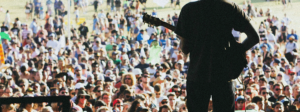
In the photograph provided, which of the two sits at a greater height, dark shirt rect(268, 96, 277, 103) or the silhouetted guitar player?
the silhouetted guitar player

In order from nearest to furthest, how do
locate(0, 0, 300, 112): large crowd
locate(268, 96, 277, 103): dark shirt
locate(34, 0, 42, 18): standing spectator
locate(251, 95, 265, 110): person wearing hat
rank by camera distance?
locate(0, 0, 300, 112): large crowd, locate(251, 95, 265, 110): person wearing hat, locate(268, 96, 277, 103): dark shirt, locate(34, 0, 42, 18): standing spectator

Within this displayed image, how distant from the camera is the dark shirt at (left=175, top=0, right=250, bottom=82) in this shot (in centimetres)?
255

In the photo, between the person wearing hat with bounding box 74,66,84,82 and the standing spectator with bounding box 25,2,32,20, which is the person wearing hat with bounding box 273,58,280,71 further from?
the standing spectator with bounding box 25,2,32,20

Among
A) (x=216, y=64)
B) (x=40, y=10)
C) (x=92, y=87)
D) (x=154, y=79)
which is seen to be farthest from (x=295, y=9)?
(x=216, y=64)

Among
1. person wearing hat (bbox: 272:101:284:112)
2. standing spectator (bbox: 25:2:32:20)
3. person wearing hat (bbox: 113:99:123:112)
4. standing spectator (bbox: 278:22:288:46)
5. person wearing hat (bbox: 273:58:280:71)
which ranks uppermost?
standing spectator (bbox: 25:2:32:20)

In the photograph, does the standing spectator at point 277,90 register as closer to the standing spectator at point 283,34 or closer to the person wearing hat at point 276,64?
the person wearing hat at point 276,64

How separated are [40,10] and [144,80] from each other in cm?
1782

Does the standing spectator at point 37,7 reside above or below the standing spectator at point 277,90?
above

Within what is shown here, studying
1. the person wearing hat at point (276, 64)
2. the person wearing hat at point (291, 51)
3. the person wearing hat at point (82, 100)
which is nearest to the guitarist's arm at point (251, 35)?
the person wearing hat at point (82, 100)

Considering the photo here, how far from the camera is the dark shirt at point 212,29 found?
8.38ft

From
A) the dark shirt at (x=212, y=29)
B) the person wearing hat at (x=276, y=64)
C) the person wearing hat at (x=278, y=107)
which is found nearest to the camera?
the dark shirt at (x=212, y=29)

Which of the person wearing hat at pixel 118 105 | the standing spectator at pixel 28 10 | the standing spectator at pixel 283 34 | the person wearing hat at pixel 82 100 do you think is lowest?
the person wearing hat at pixel 118 105

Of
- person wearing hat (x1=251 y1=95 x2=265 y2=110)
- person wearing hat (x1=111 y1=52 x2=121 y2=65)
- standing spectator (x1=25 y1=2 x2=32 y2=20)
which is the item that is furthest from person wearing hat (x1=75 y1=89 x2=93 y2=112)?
standing spectator (x1=25 y1=2 x2=32 y2=20)

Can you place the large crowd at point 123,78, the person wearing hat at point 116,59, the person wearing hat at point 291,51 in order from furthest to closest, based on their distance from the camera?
1. the person wearing hat at point 291,51
2. the person wearing hat at point 116,59
3. the large crowd at point 123,78
